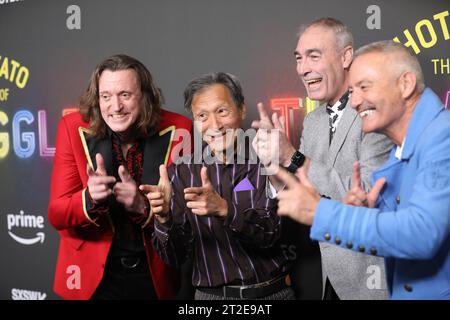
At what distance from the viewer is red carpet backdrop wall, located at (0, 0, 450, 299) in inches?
83.7

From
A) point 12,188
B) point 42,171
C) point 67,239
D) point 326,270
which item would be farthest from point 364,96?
point 12,188

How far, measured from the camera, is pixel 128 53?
2551 mm

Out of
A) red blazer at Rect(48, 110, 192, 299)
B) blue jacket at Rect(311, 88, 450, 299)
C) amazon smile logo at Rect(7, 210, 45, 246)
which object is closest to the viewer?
blue jacket at Rect(311, 88, 450, 299)

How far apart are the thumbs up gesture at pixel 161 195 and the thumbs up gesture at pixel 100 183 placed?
0.58 feet

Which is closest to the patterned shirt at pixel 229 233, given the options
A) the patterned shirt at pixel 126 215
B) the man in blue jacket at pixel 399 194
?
the patterned shirt at pixel 126 215

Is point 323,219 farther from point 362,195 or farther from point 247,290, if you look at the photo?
point 247,290

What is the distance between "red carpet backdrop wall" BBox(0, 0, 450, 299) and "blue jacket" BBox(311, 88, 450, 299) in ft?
3.25

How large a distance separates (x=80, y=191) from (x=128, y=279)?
14.3 inches

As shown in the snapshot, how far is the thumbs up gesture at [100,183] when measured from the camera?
1.71 metres

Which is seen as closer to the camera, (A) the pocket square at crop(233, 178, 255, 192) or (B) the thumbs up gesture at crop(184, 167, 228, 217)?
(B) the thumbs up gesture at crop(184, 167, 228, 217)

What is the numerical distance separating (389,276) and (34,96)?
2065 millimetres

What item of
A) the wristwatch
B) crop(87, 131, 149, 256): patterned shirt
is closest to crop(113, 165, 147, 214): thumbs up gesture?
crop(87, 131, 149, 256): patterned shirt

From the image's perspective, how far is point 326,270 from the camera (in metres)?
1.70

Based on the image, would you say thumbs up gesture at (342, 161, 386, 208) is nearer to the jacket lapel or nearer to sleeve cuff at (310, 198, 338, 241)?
sleeve cuff at (310, 198, 338, 241)
